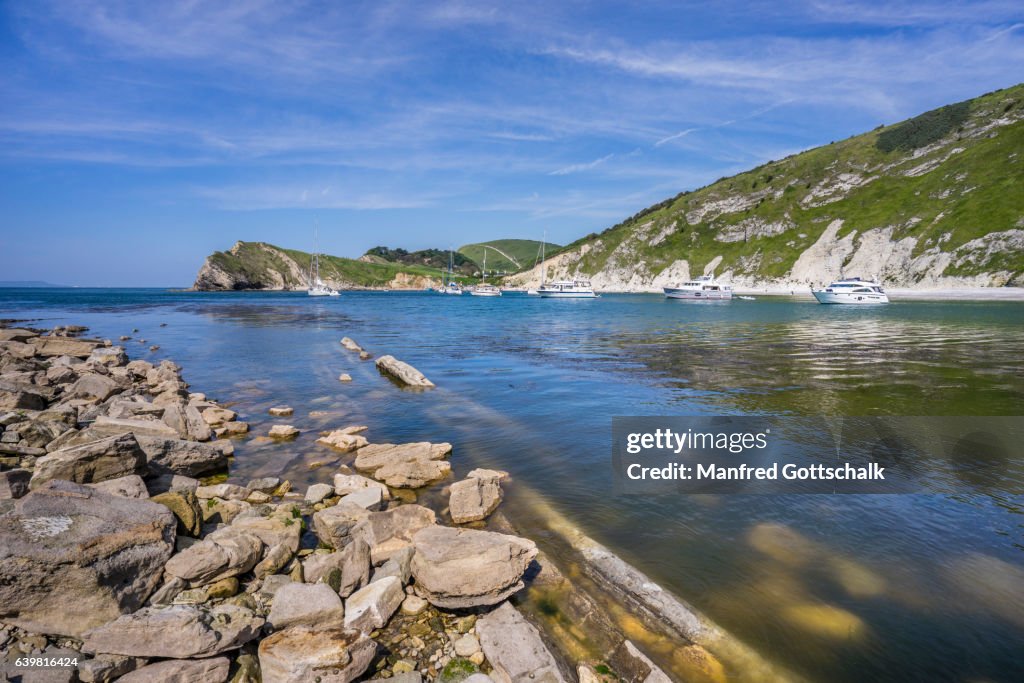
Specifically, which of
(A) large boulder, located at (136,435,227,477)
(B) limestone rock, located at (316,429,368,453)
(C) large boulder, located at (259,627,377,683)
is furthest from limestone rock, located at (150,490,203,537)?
(B) limestone rock, located at (316,429,368,453)

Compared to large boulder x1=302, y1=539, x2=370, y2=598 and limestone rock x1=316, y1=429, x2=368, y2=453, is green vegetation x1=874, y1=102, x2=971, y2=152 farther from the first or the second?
large boulder x1=302, y1=539, x2=370, y2=598

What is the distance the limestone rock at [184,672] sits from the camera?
5.66 metres

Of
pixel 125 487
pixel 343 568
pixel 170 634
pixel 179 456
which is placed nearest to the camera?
pixel 170 634

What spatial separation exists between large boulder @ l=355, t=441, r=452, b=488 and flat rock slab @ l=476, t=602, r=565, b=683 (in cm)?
627

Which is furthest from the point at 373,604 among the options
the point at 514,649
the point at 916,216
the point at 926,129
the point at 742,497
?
the point at 926,129

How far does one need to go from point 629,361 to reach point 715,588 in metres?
26.2

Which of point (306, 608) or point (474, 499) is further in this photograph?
point (474, 499)

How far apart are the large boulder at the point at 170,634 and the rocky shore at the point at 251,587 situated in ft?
0.05

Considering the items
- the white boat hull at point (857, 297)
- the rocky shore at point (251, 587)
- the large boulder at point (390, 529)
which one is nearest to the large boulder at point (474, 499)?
the rocky shore at point (251, 587)

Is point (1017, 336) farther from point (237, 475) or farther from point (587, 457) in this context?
point (237, 475)

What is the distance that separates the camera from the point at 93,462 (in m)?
10.3

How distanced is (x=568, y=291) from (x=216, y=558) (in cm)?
15764

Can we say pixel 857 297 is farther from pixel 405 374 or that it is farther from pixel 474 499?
pixel 474 499

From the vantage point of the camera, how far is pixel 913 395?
22.2 m
